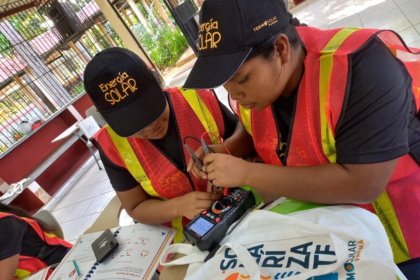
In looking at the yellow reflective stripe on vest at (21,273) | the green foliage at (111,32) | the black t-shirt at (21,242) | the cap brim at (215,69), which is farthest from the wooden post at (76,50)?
the cap brim at (215,69)

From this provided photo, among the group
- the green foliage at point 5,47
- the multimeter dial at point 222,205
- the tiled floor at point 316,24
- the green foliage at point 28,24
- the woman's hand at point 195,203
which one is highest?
the green foliage at point 28,24

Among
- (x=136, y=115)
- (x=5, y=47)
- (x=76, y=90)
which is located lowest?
(x=136, y=115)

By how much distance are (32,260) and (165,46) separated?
789cm

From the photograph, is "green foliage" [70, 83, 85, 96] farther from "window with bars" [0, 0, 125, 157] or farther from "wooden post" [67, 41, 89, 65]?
"wooden post" [67, 41, 89, 65]

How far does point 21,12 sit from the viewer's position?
558 centimetres

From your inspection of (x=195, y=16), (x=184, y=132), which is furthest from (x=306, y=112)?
(x=195, y=16)

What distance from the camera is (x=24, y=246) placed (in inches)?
60.1

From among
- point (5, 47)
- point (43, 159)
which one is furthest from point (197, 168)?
point (5, 47)

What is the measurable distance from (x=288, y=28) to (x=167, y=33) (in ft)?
27.7

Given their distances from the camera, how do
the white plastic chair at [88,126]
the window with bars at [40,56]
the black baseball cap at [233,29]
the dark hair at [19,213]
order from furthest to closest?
the window with bars at [40,56], the white plastic chair at [88,126], the dark hair at [19,213], the black baseball cap at [233,29]

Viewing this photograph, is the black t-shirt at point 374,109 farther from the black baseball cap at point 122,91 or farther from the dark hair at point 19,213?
the dark hair at point 19,213

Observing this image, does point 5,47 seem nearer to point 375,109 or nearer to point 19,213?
point 19,213

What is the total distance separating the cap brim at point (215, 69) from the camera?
0.63 m

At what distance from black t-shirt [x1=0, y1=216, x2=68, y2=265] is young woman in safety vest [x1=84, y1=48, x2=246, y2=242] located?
770mm
